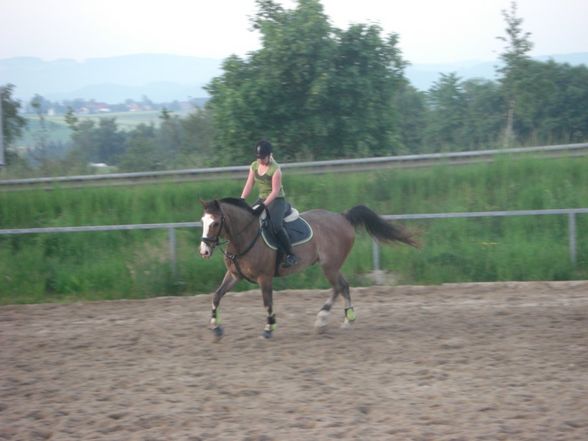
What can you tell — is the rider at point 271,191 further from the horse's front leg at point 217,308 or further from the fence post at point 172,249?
the fence post at point 172,249

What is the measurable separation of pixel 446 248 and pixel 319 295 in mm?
2777

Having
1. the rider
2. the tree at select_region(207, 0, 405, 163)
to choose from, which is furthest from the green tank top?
the tree at select_region(207, 0, 405, 163)

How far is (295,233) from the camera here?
9.68 meters

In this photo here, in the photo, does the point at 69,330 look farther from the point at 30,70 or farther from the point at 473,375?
the point at 30,70

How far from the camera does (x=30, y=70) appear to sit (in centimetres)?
9556

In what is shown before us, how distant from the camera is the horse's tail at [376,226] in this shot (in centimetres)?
1055

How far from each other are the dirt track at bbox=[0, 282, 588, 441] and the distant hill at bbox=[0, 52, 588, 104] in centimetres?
7262

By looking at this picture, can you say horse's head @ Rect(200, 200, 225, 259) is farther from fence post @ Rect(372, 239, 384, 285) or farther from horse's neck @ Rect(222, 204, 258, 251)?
fence post @ Rect(372, 239, 384, 285)

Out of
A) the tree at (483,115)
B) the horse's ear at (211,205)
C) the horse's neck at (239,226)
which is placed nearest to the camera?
the horse's ear at (211,205)

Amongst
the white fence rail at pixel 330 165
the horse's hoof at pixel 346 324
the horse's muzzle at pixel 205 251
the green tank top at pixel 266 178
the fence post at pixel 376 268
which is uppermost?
the white fence rail at pixel 330 165

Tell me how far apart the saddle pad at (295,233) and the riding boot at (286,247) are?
9 cm

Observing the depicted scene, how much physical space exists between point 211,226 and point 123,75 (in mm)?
161267

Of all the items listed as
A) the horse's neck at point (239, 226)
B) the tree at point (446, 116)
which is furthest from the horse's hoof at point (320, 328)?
the tree at point (446, 116)

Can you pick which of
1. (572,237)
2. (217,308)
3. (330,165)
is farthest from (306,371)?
(330,165)
